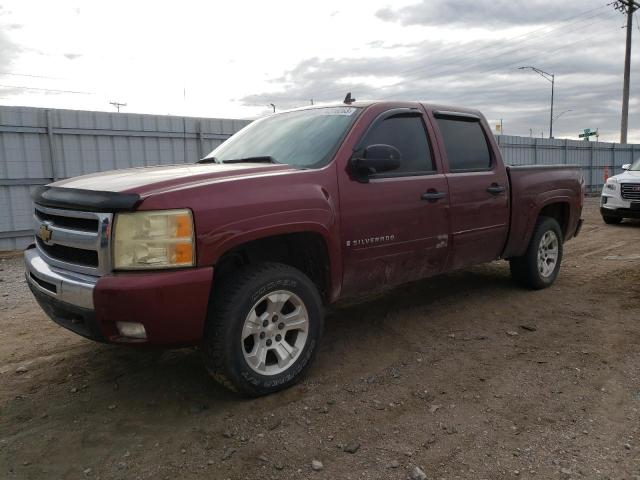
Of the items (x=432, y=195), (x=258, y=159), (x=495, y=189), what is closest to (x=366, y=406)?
(x=432, y=195)

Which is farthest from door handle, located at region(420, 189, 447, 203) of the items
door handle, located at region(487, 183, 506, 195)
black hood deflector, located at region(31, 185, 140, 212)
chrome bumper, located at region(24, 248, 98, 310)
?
chrome bumper, located at region(24, 248, 98, 310)

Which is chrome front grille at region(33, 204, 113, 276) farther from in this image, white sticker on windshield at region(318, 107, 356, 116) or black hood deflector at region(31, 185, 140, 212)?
white sticker on windshield at region(318, 107, 356, 116)

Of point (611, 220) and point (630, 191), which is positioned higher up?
point (630, 191)

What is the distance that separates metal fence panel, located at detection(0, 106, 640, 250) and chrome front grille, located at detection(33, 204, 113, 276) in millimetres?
6392

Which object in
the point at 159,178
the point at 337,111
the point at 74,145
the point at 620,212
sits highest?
the point at 74,145

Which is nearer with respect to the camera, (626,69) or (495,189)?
(495,189)

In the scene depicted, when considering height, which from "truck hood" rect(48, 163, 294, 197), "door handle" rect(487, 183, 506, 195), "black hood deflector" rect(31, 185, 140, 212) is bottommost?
"door handle" rect(487, 183, 506, 195)

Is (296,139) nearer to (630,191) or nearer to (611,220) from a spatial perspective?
(630,191)

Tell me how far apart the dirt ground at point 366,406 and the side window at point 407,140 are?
139 centimetres

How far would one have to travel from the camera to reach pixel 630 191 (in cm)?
1141

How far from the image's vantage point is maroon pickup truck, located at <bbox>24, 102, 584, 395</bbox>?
2785mm

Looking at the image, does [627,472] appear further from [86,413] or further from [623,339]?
[86,413]

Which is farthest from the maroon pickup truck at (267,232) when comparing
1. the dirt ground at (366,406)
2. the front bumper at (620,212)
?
the front bumper at (620,212)

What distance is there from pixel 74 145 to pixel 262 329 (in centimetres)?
766
